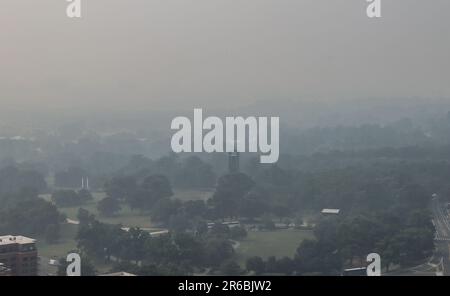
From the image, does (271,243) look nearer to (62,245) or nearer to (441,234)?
(441,234)

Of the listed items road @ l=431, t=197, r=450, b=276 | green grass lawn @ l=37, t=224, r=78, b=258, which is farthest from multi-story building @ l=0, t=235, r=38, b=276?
road @ l=431, t=197, r=450, b=276

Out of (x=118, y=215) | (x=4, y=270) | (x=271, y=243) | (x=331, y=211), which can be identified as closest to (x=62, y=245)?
(x=118, y=215)

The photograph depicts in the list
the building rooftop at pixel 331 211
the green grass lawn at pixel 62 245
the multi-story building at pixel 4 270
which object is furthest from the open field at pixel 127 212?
the multi-story building at pixel 4 270

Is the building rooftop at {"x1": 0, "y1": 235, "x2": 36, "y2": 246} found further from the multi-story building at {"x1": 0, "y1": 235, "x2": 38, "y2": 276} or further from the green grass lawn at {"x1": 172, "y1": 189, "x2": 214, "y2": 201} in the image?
the green grass lawn at {"x1": 172, "y1": 189, "x2": 214, "y2": 201}

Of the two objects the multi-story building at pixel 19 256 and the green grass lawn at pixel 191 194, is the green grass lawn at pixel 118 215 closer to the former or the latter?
the green grass lawn at pixel 191 194

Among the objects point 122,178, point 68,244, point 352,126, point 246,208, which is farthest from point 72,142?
point 352,126
